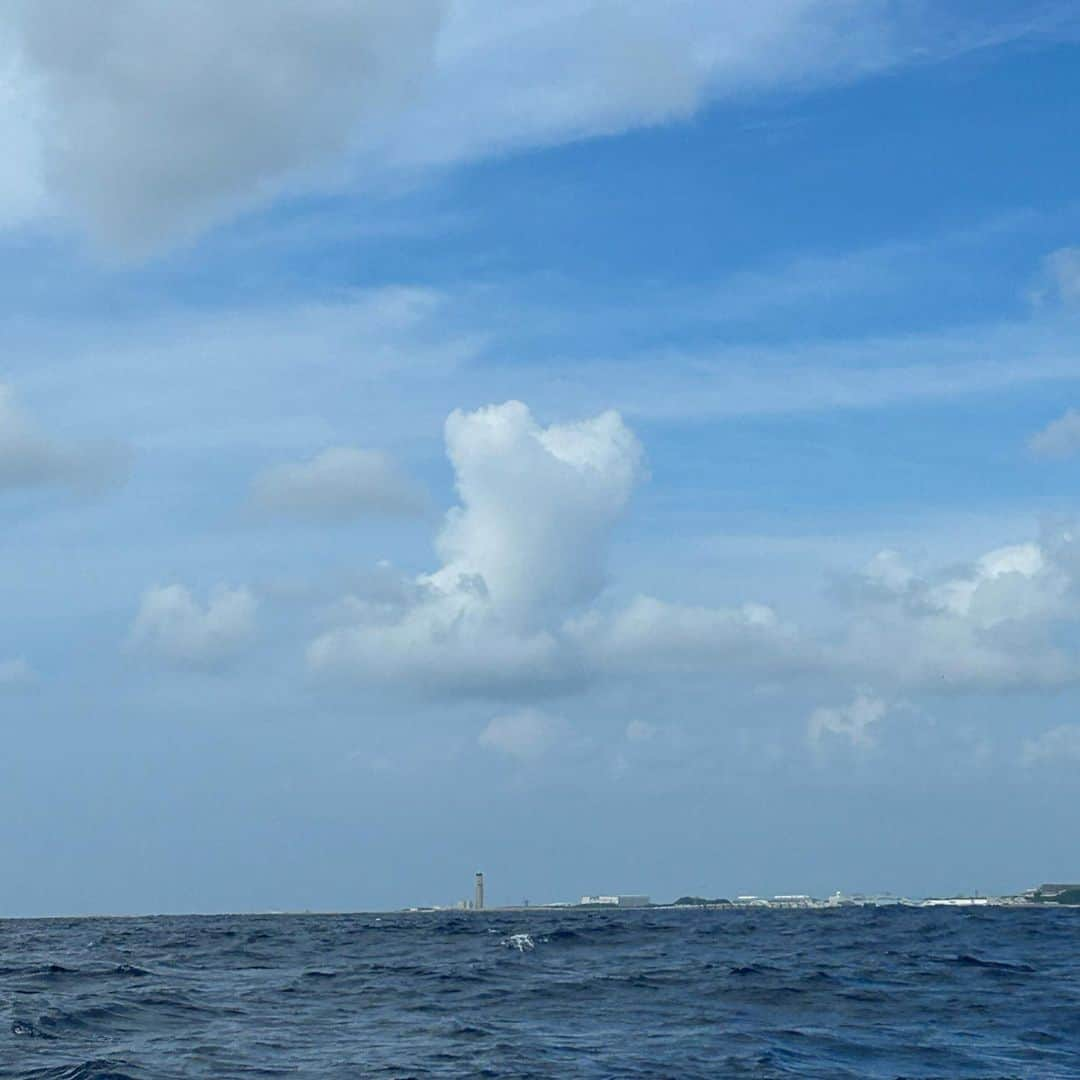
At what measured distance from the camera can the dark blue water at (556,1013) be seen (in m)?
31.2

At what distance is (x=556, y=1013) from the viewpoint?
132ft

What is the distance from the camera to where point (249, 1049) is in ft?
109

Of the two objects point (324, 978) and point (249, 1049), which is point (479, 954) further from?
point (249, 1049)

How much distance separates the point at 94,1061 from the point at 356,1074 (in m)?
6.28

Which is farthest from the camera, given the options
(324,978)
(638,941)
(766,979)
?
(638,941)

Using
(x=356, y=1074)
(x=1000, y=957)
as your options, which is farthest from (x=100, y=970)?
(x=1000, y=957)

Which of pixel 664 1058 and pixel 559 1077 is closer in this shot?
pixel 559 1077

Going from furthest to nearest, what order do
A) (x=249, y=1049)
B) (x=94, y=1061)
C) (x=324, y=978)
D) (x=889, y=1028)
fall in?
1. (x=324, y=978)
2. (x=889, y=1028)
3. (x=249, y=1049)
4. (x=94, y=1061)

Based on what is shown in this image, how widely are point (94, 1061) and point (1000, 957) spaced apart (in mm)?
43787

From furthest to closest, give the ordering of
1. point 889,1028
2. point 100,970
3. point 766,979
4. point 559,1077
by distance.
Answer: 1. point 100,970
2. point 766,979
3. point 889,1028
4. point 559,1077

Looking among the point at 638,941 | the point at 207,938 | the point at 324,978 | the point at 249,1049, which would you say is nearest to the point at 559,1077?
the point at 249,1049

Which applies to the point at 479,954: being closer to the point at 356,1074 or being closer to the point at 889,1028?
the point at 889,1028

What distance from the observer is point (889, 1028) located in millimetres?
37094

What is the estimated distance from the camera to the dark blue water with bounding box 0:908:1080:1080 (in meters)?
31.2
